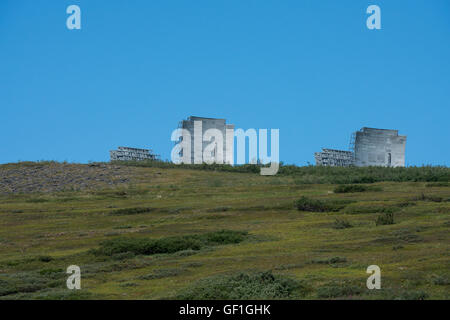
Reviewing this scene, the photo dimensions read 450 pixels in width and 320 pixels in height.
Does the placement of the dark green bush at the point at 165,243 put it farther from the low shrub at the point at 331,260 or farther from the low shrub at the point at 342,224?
the low shrub at the point at 331,260

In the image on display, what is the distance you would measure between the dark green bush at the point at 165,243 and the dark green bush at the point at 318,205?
13622 millimetres

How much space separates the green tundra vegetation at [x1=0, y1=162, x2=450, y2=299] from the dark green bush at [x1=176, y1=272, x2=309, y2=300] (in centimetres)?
6

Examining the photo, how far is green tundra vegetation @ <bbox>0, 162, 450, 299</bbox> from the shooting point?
31.6m

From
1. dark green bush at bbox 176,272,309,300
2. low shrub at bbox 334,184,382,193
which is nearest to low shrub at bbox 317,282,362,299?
dark green bush at bbox 176,272,309,300

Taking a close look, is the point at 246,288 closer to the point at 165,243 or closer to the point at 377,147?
the point at 165,243

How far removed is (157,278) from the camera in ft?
118

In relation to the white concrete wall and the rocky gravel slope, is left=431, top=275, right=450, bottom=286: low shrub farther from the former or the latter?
the white concrete wall

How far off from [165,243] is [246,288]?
1612cm

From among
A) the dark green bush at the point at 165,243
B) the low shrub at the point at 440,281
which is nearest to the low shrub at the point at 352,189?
the dark green bush at the point at 165,243

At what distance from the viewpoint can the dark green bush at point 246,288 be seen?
1156 inches

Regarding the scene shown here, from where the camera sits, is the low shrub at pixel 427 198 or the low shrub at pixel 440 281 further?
the low shrub at pixel 427 198
